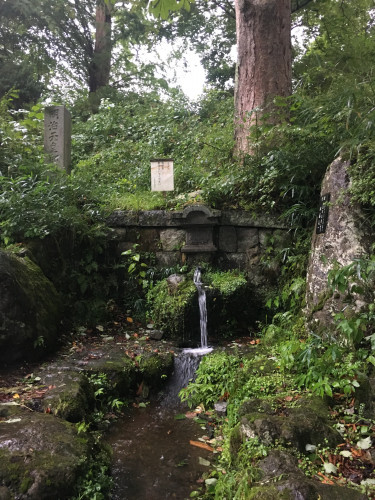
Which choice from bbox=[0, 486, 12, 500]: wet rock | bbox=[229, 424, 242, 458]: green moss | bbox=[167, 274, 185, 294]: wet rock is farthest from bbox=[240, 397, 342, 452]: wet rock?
bbox=[167, 274, 185, 294]: wet rock

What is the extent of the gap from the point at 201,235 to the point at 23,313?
2901 millimetres

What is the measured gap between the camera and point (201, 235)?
5953mm

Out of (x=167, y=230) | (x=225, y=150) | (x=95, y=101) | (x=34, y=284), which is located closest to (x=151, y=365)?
(x=34, y=284)

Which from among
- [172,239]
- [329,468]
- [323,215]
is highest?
[323,215]

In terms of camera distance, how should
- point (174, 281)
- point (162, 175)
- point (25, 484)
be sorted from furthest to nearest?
point (162, 175) → point (174, 281) → point (25, 484)

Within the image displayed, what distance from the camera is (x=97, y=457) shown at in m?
2.73

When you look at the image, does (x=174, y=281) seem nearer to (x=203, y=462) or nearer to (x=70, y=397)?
(x=70, y=397)

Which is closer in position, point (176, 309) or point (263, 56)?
point (176, 309)

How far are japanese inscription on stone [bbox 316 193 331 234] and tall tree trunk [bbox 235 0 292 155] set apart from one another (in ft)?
8.03

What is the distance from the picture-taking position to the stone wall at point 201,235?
5.83 metres

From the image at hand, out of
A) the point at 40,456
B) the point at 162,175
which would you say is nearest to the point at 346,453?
the point at 40,456

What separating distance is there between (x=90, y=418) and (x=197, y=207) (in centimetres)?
343

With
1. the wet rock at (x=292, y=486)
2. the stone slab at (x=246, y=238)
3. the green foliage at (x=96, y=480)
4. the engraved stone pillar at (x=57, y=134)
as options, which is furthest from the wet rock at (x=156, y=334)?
the engraved stone pillar at (x=57, y=134)

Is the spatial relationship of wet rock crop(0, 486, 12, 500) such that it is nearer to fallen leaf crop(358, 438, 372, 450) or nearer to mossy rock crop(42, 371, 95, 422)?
mossy rock crop(42, 371, 95, 422)
